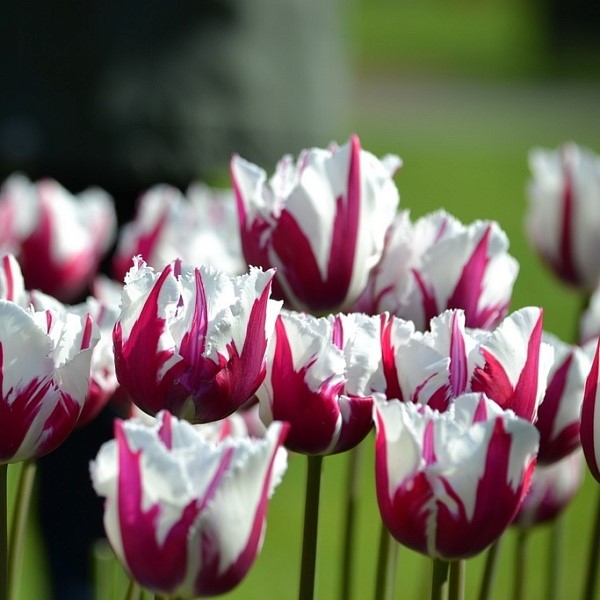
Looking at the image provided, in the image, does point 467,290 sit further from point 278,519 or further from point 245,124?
point 278,519

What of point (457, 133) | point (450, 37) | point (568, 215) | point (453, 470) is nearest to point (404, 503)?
point (453, 470)

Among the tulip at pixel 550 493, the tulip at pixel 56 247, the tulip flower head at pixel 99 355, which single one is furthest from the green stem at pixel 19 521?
the tulip at pixel 56 247

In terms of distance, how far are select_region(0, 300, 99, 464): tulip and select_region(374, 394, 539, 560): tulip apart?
0.43 feet

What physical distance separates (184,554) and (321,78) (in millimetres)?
1170

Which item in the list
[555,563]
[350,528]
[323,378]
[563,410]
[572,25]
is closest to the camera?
[323,378]

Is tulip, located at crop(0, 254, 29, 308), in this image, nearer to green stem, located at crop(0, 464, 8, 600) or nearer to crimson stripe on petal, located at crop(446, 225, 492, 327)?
green stem, located at crop(0, 464, 8, 600)

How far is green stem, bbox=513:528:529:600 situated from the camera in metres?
0.88

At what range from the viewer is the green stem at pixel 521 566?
2.89 ft

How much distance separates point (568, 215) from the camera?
1.14 metres

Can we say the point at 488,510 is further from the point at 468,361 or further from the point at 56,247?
the point at 56,247

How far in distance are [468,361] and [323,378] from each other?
62 mm

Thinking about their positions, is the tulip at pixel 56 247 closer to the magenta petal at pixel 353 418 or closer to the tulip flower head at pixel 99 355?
the tulip flower head at pixel 99 355

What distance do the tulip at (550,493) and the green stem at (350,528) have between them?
0.10 m

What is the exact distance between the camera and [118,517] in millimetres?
507
